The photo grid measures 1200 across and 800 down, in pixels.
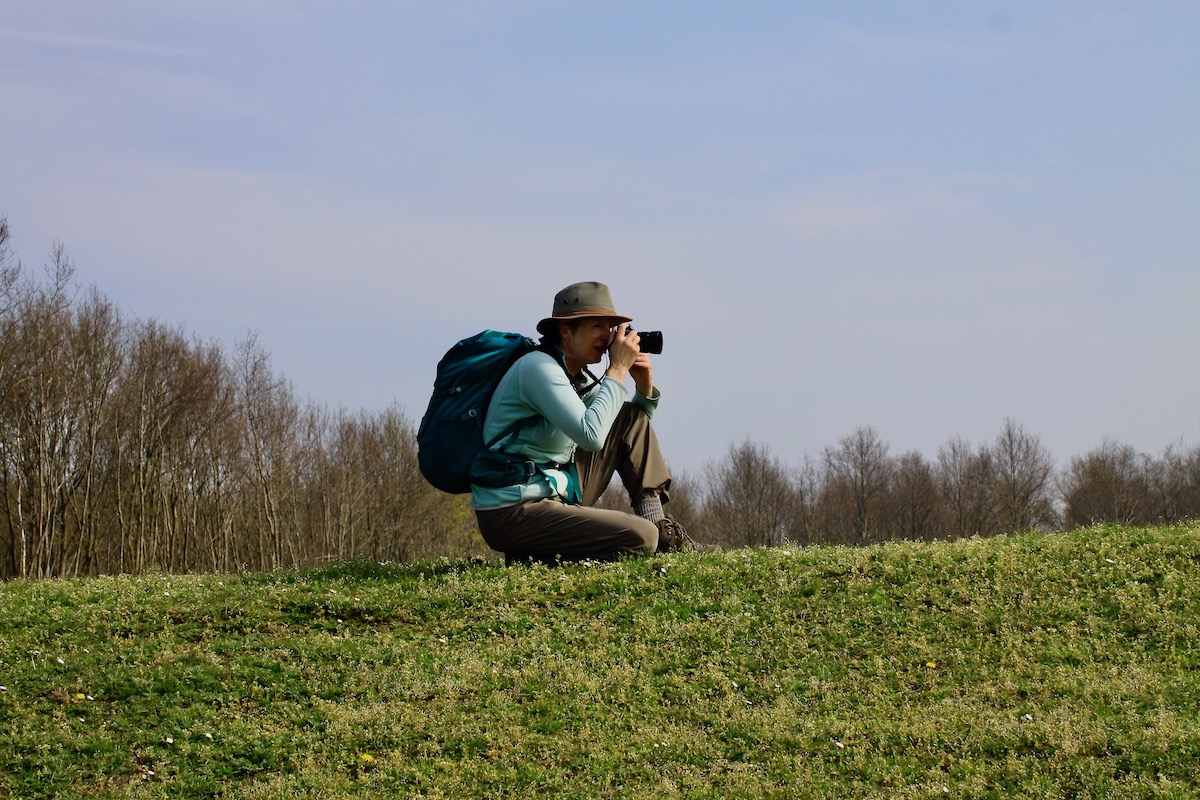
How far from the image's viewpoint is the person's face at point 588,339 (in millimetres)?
11359

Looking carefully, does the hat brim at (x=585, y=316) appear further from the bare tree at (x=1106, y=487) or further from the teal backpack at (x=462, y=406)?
the bare tree at (x=1106, y=487)

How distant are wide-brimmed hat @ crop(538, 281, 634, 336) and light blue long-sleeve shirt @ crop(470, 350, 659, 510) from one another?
1.58 feet

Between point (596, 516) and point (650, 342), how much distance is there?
1.80 metres

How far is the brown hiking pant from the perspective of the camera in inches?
445

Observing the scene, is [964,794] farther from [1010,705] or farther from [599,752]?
[599,752]

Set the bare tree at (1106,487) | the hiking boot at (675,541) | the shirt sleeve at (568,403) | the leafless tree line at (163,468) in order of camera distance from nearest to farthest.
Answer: the shirt sleeve at (568,403) < the hiking boot at (675,541) < the leafless tree line at (163,468) < the bare tree at (1106,487)

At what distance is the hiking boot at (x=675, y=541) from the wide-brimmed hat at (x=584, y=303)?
2310 millimetres

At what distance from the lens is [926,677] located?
9.06m

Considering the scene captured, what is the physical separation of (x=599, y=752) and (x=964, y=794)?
2.42 metres

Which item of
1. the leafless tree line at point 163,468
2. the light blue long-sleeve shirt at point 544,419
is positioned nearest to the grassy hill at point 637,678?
the light blue long-sleeve shirt at point 544,419

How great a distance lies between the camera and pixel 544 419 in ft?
37.0

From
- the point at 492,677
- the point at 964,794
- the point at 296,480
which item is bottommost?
the point at 964,794

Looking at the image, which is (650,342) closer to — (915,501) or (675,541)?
(675,541)

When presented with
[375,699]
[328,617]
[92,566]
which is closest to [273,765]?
[375,699]
